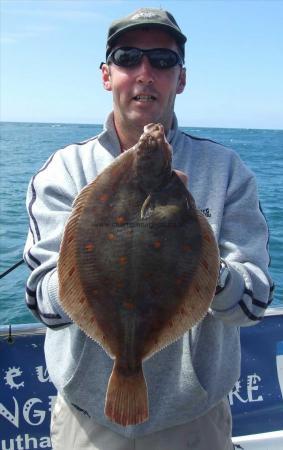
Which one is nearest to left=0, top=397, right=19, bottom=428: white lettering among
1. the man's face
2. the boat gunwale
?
the boat gunwale

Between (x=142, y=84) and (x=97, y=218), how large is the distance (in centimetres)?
94

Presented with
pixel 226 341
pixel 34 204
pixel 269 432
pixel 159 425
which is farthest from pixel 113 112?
pixel 269 432

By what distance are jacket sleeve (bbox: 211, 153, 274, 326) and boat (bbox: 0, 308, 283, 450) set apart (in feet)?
4.82

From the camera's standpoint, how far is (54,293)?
8.02 ft

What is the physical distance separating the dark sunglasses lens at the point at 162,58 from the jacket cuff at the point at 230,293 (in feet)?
3.74

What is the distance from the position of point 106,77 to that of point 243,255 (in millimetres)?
1322

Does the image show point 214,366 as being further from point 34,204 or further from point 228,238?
point 34,204

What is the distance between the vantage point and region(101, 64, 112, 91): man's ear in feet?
9.84

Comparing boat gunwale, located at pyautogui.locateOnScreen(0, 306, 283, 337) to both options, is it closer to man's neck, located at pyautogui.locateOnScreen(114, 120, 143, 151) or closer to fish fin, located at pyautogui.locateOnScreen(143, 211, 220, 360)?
man's neck, located at pyautogui.locateOnScreen(114, 120, 143, 151)

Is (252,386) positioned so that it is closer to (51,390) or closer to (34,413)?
(51,390)

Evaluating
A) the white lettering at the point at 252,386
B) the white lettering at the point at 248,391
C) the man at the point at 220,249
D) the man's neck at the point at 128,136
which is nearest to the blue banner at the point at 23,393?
the man at the point at 220,249

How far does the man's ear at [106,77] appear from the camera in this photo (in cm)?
300

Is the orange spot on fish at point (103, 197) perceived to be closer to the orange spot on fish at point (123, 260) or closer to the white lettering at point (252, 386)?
the orange spot on fish at point (123, 260)

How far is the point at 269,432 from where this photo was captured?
13.7 ft
